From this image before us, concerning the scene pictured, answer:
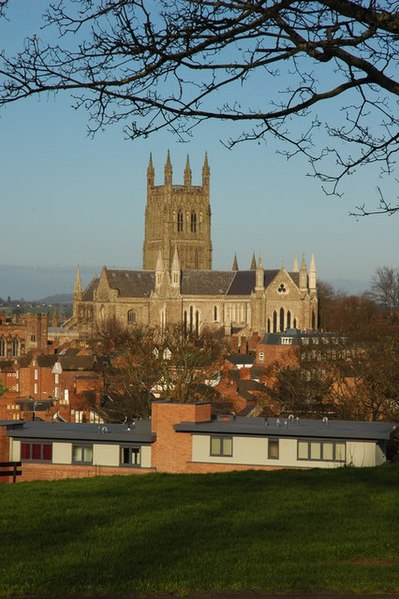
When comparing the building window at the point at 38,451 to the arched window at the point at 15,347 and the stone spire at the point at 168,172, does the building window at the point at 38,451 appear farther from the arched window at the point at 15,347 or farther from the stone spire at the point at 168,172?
the stone spire at the point at 168,172

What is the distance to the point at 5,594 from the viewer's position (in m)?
9.27

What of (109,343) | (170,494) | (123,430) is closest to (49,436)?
(123,430)

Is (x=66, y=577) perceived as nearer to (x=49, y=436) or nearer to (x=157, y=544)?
(x=157, y=544)

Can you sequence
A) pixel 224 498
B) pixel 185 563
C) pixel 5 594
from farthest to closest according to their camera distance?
pixel 224 498
pixel 185 563
pixel 5 594

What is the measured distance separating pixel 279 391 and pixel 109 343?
46.2 metres

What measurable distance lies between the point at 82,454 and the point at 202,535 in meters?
18.7

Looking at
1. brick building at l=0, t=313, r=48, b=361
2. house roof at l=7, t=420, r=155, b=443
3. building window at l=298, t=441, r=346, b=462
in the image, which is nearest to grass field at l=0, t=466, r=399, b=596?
building window at l=298, t=441, r=346, b=462

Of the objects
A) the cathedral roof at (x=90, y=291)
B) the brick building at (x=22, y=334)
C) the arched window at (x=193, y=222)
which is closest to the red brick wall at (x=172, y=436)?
the brick building at (x=22, y=334)

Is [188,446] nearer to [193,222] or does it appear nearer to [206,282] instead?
[206,282]

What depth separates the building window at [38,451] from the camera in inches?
1163

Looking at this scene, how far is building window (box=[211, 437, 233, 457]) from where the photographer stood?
2883 centimetres

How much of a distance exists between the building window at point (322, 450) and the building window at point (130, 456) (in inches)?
159

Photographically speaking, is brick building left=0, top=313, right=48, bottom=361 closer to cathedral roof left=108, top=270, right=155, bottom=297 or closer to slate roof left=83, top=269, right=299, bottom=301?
cathedral roof left=108, top=270, right=155, bottom=297

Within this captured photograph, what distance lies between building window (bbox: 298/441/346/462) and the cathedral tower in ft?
427
